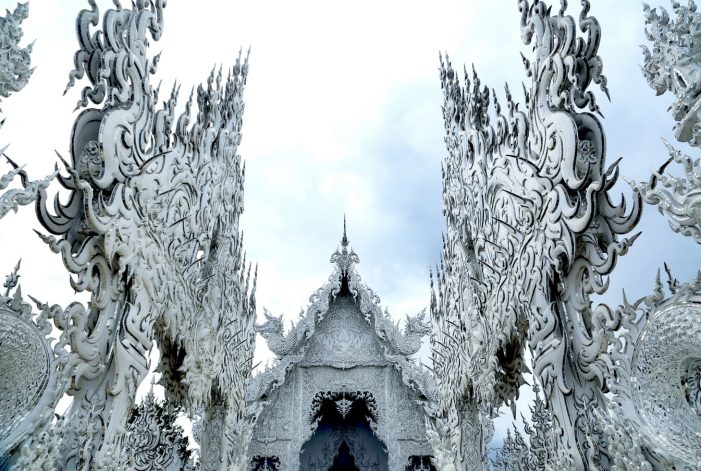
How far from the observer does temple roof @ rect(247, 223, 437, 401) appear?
10875 millimetres

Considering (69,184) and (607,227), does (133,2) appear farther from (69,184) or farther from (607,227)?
(607,227)

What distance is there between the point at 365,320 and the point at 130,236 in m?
7.28

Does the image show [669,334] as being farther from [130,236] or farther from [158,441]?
[158,441]

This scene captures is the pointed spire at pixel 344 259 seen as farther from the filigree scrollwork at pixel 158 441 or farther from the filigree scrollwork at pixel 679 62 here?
the filigree scrollwork at pixel 679 62

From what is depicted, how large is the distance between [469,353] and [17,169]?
236 inches

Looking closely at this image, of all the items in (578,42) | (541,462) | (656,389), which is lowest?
(656,389)

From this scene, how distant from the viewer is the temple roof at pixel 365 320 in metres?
10.9

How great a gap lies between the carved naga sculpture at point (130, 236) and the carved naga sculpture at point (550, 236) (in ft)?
11.5

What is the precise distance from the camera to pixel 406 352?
11234 millimetres

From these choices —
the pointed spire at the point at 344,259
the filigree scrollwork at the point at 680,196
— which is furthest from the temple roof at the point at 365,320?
the filigree scrollwork at the point at 680,196

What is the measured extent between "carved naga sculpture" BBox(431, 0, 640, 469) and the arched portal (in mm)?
3518

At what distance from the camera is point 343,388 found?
36.3 feet

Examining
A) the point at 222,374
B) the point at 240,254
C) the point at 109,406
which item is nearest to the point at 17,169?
the point at 109,406

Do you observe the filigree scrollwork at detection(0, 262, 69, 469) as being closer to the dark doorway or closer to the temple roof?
the temple roof
